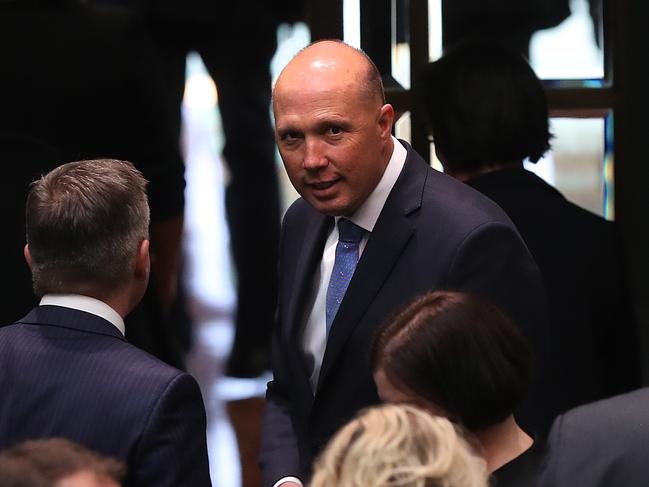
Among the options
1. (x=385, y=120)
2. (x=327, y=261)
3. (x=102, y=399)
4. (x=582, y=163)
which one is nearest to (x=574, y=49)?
(x=582, y=163)

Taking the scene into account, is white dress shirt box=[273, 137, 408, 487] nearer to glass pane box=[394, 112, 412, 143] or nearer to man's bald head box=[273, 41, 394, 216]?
man's bald head box=[273, 41, 394, 216]

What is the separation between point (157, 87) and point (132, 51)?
10 cm

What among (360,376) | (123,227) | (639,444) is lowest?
(360,376)

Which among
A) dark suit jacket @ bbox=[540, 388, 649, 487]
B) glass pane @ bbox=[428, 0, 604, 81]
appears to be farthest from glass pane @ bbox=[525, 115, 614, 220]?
dark suit jacket @ bbox=[540, 388, 649, 487]

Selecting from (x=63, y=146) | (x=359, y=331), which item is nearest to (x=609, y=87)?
(x=359, y=331)

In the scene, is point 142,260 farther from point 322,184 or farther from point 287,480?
point 287,480

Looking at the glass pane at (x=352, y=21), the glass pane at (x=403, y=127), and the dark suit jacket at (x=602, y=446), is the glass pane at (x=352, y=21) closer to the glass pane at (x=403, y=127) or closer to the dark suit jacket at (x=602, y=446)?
the glass pane at (x=403, y=127)

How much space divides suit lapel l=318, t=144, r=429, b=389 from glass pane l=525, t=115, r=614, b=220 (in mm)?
774

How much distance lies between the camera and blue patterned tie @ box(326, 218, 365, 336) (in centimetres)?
267

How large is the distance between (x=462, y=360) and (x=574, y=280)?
113 centimetres

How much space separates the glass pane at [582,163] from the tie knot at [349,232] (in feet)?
2.47

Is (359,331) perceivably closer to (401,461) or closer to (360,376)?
(360,376)

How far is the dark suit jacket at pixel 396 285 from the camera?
8.25 feet

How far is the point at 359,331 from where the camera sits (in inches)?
102
